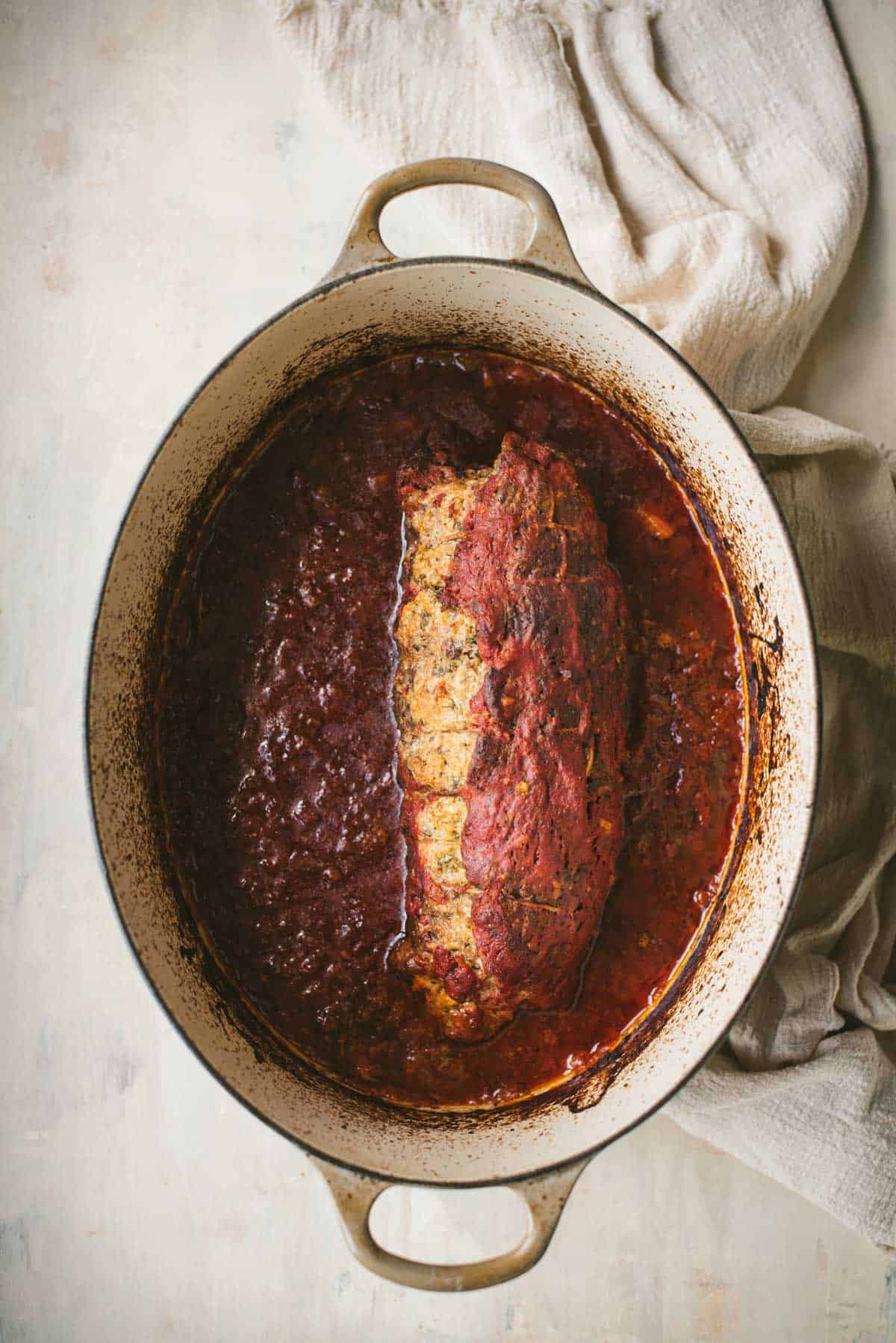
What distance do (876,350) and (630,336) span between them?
76 cm

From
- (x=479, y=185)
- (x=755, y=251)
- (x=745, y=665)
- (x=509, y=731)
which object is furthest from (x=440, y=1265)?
(x=755, y=251)

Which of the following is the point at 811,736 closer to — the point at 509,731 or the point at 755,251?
the point at 509,731

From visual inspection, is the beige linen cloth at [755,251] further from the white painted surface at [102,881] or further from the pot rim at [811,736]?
the pot rim at [811,736]

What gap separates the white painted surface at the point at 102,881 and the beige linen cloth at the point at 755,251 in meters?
0.15

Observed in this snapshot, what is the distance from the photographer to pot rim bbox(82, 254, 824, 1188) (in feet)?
5.21

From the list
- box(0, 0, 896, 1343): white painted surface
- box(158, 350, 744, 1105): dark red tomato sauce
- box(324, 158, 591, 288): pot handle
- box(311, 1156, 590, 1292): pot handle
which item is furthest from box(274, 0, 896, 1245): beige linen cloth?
box(311, 1156, 590, 1292): pot handle

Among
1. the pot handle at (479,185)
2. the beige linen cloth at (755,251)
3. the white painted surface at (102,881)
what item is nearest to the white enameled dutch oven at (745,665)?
→ the pot handle at (479,185)

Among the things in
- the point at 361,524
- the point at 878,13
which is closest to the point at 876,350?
the point at 878,13

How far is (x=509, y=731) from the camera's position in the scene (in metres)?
1.70

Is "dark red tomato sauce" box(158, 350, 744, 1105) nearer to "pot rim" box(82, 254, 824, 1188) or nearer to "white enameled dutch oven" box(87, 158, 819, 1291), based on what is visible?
"white enameled dutch oven" box(87, 158, 819, 1291)

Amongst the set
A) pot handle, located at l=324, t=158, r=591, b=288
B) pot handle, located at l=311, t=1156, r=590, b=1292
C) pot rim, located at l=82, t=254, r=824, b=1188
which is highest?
pot handle, located at l=324, t=158, r=591, b=288

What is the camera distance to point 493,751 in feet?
5.58

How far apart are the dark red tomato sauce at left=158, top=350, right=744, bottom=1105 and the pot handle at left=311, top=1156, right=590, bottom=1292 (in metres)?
0.27

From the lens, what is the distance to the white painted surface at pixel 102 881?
6.95ft
